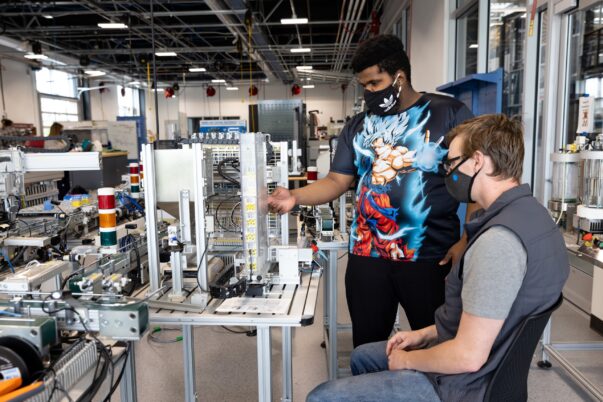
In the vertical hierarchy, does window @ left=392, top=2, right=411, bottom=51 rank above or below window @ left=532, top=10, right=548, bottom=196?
above

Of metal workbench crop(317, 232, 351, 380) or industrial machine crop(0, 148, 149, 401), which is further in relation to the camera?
metal workbench crop(317, 232, 351, 380)

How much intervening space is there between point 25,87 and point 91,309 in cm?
1306

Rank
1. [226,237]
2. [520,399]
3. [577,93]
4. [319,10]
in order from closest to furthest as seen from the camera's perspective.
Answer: [520,399] < [226,237] < [577,93] < [319,10]

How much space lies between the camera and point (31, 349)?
42.0 inches

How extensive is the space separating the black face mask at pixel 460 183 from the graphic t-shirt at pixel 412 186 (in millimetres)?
390

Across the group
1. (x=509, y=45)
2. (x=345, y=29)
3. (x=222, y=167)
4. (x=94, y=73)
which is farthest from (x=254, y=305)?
(x=94, y=73)

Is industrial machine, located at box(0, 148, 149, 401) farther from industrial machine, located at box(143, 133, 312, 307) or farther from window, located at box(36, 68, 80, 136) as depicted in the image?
window, located at box(36, 68, 80, 136)

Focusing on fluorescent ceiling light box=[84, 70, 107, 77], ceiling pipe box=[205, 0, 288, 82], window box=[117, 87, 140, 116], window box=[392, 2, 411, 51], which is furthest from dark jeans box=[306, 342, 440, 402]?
window box=[117, 87, 140, 116]

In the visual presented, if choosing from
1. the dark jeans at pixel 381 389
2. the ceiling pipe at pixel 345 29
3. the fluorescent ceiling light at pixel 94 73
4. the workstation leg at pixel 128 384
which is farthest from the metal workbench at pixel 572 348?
the fluorescent ceiling light at pixel 94 73

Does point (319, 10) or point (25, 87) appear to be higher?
point (319, 10)

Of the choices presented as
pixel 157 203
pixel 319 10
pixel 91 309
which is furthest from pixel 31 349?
pixel 319 10

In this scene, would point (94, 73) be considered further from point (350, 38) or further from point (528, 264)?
point (528, 264)

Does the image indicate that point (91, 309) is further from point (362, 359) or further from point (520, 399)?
point (520, 399)

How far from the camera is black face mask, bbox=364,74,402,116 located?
5.72ft
